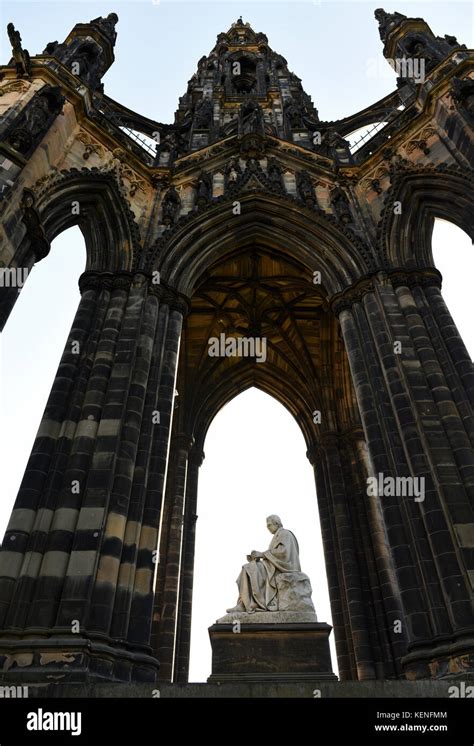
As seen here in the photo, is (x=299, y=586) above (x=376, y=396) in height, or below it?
below

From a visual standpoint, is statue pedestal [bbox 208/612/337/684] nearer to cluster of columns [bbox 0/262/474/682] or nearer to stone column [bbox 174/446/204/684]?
cluster of columns [bbox 0/262/474/682]

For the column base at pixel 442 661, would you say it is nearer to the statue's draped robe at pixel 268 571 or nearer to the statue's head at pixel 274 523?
the statue's draped robe at pixel 268 571

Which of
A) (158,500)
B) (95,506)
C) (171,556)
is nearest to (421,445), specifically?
(158,500)

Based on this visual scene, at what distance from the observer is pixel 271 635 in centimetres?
816

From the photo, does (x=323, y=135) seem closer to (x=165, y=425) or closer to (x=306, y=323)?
(x=306, y=323)

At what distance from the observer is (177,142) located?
18078 millimetres

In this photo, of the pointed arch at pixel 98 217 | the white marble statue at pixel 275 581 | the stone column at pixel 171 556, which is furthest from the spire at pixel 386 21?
the white marble statue at pixel 275 581

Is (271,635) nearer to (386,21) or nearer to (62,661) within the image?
(62,661)

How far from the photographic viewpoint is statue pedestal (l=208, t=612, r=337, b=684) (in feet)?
25.3

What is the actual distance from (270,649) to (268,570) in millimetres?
1565

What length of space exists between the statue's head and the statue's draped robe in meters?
0.10

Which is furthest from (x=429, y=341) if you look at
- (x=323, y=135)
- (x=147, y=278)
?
(x=323, y=135)
